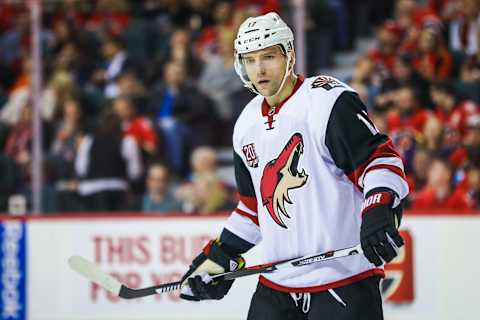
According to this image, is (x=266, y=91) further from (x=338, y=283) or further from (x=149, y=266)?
(x=149, y=266)

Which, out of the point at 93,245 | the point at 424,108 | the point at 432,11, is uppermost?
the point at 432,11

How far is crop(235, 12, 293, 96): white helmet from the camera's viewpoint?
9.59 ft

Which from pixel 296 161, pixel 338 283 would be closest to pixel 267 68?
pixel 296 161

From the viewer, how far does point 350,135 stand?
2.79m

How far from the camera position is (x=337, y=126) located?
2812mm

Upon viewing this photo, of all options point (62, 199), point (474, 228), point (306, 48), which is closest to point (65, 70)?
point (62, 199)

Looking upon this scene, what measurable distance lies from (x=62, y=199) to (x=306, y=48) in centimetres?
172

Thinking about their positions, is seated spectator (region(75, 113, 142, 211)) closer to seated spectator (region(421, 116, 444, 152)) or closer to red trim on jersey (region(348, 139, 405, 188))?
seated spectator (region(421, 116, 444, 152))

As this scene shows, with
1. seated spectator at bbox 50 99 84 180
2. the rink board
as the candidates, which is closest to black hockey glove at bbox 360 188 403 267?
the rink board

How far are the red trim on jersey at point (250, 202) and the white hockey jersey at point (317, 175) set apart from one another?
0.11 m

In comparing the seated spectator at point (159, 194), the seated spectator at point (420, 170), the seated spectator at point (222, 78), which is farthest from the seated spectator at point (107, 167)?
the seated spectator at point (420, 170)

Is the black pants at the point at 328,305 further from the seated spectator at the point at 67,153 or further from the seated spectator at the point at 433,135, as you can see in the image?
the seated spectator at the point at 67,153

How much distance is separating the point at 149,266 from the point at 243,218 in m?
2.43

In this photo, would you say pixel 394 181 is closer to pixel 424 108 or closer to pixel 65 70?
pixel 424 108
